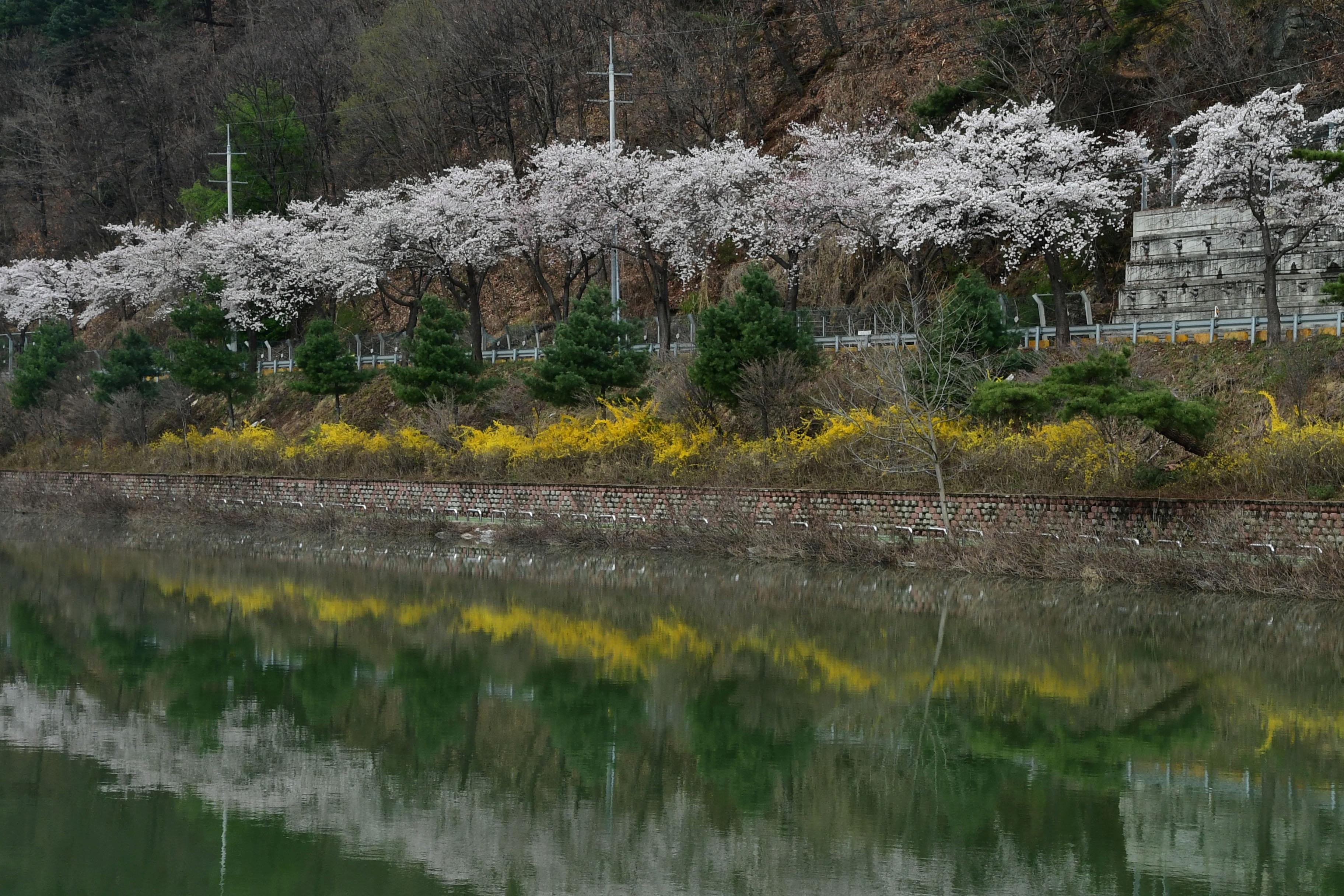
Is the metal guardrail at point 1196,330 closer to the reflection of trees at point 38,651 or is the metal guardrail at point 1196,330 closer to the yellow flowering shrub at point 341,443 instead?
the yellow flowering shrub at point 341,443

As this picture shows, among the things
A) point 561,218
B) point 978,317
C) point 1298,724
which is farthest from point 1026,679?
point 561,218

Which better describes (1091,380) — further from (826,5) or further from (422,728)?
(826,5)

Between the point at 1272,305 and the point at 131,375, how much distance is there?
44.2m

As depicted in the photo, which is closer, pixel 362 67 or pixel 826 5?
pixel 826 5

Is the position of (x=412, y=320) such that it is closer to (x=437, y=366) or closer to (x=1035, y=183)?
Answer: (x=437, y=366)

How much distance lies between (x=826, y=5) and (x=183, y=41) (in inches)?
1982

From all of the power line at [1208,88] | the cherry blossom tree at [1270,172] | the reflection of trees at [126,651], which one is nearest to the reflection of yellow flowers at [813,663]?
the reflection of trees at [126,651]

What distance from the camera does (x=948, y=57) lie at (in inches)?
2338

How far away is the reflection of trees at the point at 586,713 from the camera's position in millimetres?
15500

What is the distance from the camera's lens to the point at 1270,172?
3669 cm

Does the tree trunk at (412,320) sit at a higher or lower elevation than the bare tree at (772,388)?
higher

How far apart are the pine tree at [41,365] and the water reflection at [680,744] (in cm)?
3785

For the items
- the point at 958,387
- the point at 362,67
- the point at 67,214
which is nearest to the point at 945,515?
the point at 958,387

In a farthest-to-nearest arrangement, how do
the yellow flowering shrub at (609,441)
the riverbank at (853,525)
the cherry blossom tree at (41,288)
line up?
the cherry blossom tree at (41,288)
the yellow flowering shrub at (609,441)
the riverbank at (853,525)
